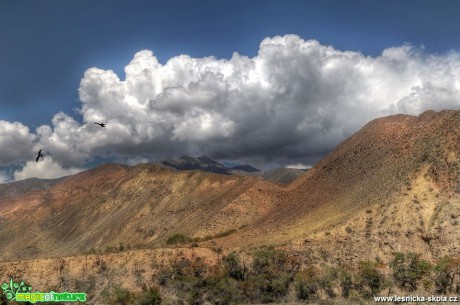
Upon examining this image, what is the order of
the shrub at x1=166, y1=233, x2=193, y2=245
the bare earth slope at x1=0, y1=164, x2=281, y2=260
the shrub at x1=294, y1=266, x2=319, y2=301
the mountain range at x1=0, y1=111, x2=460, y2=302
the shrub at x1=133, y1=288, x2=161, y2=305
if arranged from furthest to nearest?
1. the bare earth slope at x1=0, y1=164, x2=281, y2=260
2. the shrub at x1=166, y1=233, x2=193, y2=245
3. the mountain range at x1=0, y1=111, x2=460, y2=302
4. the shrub at x1=294, y1=266, x2=319, y2=301
5. the shrub at x1=133, y1=288, x2=161, y2=305

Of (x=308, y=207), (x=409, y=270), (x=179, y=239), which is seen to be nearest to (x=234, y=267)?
(x=409, y=270)

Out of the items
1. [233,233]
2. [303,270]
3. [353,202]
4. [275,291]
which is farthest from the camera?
[233,233]

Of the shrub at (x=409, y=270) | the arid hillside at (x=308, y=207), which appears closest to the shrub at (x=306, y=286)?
the shrub at (x=409, y=270)

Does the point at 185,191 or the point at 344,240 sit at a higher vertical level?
the point at 185,191

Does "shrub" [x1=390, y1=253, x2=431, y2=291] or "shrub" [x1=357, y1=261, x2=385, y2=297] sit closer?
"shrub" [x1=357, y1=261, x2=385, y2=297]

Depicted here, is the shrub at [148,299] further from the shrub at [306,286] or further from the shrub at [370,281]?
the shrub at [370,281]

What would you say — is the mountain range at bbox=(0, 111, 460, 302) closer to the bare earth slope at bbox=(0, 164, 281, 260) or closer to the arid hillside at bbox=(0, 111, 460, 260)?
the arid hillside at bbox=(0, 111, 460, 260)

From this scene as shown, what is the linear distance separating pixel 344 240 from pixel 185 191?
68620mm

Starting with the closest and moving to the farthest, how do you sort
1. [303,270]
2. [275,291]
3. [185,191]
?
[275,291] < [303,270] < [185,191]

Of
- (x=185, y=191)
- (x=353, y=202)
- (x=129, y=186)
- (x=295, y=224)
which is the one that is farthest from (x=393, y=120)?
(x=129, y=186)

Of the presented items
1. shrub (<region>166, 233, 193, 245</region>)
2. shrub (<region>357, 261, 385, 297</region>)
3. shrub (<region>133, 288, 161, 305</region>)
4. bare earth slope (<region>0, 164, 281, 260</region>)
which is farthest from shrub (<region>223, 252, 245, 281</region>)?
bare earth slope (<region>0, 164, 281, 260</region>)

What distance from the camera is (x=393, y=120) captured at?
103m

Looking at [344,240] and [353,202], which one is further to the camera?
[353,202]

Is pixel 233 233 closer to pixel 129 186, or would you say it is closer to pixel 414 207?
pixel 414 207
